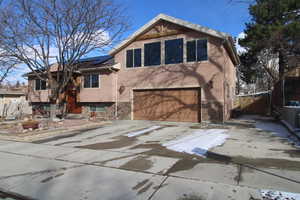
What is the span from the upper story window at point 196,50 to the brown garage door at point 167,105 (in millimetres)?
2101

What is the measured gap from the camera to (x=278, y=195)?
313 centimetres

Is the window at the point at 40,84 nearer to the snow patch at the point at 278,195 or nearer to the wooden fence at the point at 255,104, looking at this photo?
the wooden fence at the point at 255,104

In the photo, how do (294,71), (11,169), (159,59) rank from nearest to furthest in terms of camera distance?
1. (11,169)
2. (159,59)
3. (294,71)

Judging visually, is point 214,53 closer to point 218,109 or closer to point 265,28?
point 218,109

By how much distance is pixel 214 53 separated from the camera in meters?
12.1

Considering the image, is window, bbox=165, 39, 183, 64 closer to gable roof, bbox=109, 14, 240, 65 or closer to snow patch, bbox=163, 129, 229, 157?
gable roof, bbox=109, 14, 240, 65

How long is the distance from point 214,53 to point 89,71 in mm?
9898

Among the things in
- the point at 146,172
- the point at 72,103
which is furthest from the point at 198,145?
the point at 72,103

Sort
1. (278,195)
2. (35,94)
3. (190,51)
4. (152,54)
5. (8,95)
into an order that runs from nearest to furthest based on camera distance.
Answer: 1. (278,195)
2. (190,51)
3. (152,54)
4. (35,94)
5. (8,95)

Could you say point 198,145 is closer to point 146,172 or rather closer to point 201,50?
point 146,172

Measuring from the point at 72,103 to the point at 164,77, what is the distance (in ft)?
29.9

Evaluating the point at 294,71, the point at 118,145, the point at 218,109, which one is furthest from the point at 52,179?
the point at 294,71

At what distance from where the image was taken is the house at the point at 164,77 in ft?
39.9

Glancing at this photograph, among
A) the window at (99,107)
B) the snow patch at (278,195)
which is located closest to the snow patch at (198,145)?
the snow patch at (278,195)
